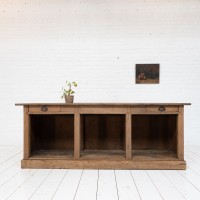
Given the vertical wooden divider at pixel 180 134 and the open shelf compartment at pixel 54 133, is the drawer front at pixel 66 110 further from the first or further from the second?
the vertical wooden divider at pixel 180 134

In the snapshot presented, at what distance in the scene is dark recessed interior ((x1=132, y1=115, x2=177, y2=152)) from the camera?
3947 millimetres

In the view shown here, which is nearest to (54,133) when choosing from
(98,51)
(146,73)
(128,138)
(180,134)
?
(128,138)

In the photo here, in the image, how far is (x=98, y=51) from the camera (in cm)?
542

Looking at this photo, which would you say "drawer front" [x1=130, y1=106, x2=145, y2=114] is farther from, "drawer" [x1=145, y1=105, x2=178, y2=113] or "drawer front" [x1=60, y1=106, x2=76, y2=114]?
"drawer front" [x1=60, y1=106, x2=76, y2=114]

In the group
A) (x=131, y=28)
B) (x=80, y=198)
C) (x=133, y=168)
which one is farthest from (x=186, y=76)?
(x=80, y=198)

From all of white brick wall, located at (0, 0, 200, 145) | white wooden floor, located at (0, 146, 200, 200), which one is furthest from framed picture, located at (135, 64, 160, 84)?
white wooden floor, located at (0, 146, 200, 200)

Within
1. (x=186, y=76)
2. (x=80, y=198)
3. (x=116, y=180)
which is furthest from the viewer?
(x=186, y=76)

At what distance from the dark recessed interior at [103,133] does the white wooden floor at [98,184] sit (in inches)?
27.2

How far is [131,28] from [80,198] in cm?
398

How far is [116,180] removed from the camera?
2.95 metres

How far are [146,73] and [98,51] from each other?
3.65 ft

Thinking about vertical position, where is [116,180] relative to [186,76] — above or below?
below

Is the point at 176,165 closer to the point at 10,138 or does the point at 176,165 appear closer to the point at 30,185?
the point at 30,185

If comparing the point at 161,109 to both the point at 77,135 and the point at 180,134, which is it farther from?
the point at 77,135
